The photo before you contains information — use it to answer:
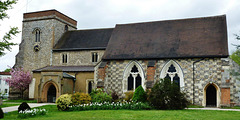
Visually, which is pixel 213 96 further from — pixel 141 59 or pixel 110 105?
pixel 110 105

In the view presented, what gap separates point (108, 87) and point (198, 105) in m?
9.27

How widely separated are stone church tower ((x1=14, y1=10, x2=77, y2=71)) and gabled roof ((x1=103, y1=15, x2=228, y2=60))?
37.6 ft

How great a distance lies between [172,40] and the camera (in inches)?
1058

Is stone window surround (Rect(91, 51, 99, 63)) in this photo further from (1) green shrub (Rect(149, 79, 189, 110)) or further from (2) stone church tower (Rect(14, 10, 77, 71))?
(1) green shrub (Rect(149, 79, 189, 110))

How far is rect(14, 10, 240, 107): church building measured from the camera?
24.0 metres

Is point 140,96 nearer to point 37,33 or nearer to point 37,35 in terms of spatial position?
point 37,35

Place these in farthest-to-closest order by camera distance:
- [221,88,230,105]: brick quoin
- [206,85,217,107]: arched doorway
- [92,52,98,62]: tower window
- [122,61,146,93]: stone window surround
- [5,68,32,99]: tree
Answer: [5,68,32,99]: tree < [92,52,98,62]: tower window < [122,61,146,93]: stone window surround < [206,85,217,107]: arched doorway < [221,88,230,105]: brick quoin

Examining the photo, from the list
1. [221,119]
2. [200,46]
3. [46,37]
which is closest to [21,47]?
Answer: [46,37]

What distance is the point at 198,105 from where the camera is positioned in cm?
2391

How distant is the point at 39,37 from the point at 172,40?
20.6m

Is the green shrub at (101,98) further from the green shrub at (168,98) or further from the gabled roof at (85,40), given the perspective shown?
the gabled roof at (85,40)

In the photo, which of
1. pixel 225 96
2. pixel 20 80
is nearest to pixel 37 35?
pixel 20 80

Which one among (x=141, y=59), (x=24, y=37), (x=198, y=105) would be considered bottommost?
(x=198, y=105)

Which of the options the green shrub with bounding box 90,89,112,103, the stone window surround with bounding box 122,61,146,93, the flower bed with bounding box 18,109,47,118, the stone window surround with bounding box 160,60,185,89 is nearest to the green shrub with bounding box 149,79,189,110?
the green shrub with bounding box 90,89,112,103
